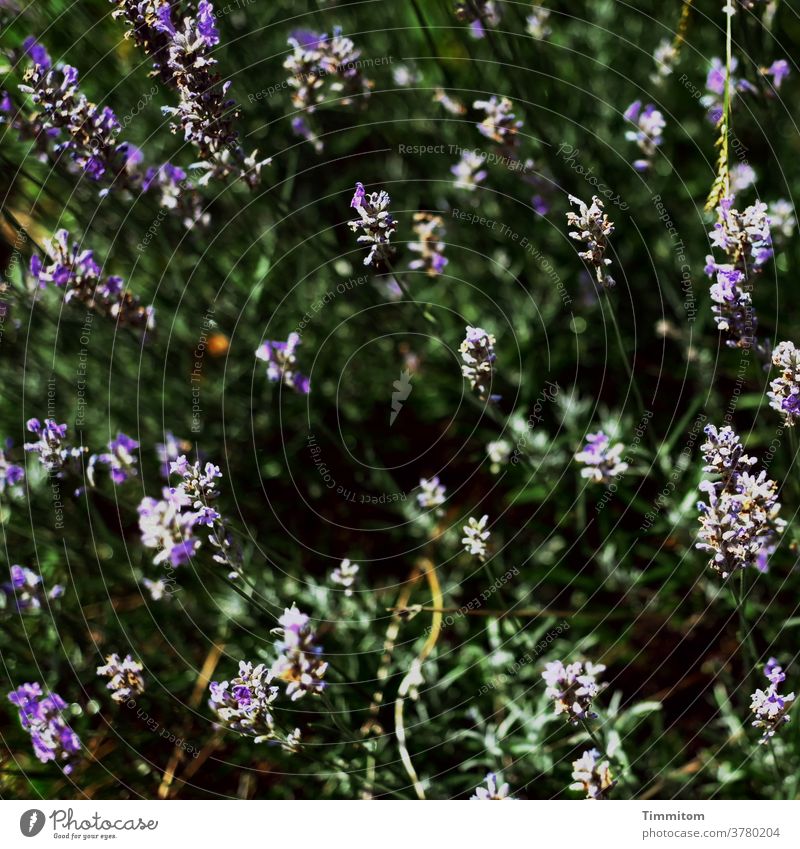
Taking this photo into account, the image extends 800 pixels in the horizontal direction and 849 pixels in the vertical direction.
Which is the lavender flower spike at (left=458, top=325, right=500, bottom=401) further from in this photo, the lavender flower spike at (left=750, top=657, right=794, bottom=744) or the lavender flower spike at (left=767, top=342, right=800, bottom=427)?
the lavender flower spike at (left=750, top=657, right=794, bottom=744)

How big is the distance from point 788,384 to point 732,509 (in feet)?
1.08

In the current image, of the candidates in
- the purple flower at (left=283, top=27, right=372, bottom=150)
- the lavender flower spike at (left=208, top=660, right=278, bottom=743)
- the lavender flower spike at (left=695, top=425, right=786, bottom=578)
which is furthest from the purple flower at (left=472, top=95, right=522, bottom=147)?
the lavender flower spike at (left=208, top=660, right=278, bottom=743)

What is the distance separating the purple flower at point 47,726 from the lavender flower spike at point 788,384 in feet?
6.74

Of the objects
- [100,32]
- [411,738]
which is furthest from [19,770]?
[100,32]

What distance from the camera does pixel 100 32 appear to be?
119 inches

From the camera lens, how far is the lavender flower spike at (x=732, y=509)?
1.94m

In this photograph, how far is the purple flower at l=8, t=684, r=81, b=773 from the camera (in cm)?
222

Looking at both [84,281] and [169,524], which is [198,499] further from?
[84,281]

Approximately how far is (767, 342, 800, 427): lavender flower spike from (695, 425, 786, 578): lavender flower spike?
14 cm

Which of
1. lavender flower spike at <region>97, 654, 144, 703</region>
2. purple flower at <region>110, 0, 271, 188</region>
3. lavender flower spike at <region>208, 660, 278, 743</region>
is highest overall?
purple flower at <region>110, 0, 271, 188</region>

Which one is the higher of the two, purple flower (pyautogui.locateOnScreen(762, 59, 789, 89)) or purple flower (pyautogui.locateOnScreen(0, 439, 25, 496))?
purple flower (pyautogui.locateOnScreen(762, 59, 789, 89))

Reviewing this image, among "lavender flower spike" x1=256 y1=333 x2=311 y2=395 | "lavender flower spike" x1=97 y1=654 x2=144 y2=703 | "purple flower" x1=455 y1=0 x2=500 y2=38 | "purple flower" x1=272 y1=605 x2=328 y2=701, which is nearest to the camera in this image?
"purple flower" x1=272 y1=605 x2=328 y2=701

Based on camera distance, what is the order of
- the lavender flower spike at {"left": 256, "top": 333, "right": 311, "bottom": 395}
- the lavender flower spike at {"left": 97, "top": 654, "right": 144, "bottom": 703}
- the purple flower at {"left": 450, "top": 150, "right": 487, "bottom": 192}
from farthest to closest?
the purple flower at {"left": 450, "top": 150, "right": 487, "bottom": 192} → the lavender flower spike at {"left": 256, "top": 333, "right": 311, "bottom": 395} → the lavender flower spike at {"left": 97, "top": 654, "right": 144, "bottom": 703}

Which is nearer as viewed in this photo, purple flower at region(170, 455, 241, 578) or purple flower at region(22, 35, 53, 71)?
purple flower at region(170, 455, 241, 578)
